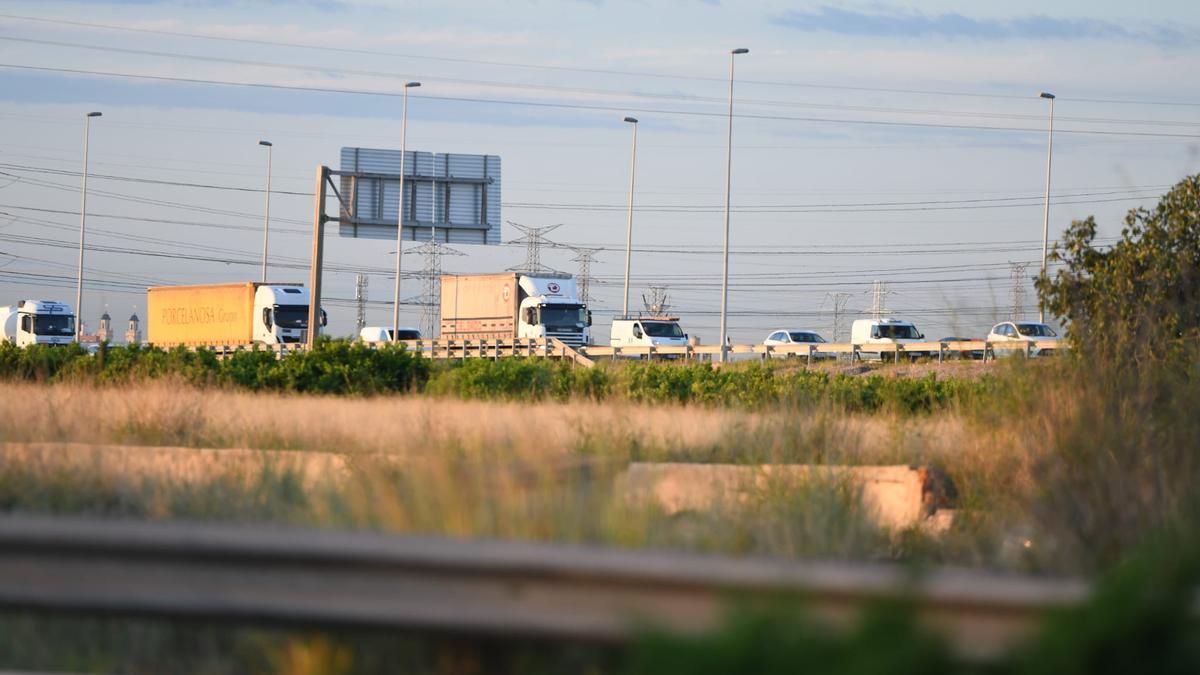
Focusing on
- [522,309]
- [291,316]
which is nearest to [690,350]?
[522,309]

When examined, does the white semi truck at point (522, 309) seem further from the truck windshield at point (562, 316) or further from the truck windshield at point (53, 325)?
the truck windshield at point (53, 325)

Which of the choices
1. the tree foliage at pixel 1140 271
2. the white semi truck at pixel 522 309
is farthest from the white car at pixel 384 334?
the tree foliage at pixel 1140 271

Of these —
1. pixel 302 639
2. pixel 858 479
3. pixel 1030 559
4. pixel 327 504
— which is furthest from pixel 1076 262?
pixel 302 639

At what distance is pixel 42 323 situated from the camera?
5988cm

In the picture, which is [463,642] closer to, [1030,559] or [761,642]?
[761,642]

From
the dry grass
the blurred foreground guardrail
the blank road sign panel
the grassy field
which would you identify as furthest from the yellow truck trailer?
the blurred foreground guardrail

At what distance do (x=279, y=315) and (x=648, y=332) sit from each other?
1583 centimetres

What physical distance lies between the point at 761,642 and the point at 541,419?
8.85 m

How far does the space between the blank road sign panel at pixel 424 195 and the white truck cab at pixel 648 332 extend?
42.8 ft

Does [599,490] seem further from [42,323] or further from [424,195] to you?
[42,323]

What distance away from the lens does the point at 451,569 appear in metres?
3.95

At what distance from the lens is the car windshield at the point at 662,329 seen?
55.3 meters

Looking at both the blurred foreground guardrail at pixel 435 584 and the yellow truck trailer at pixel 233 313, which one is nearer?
the blurred foreground guardrail at pixel 435 584

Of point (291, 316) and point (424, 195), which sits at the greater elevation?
point (424, 195)
